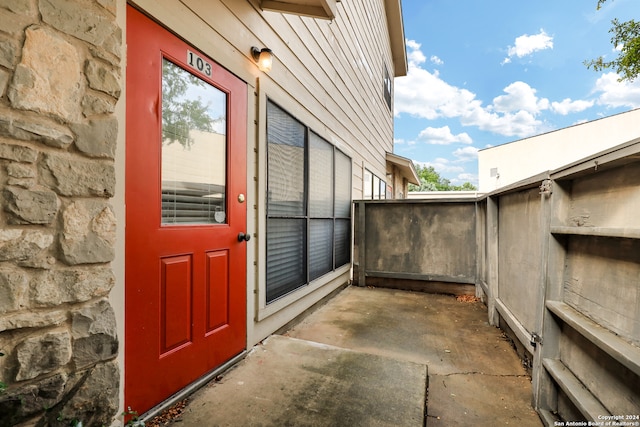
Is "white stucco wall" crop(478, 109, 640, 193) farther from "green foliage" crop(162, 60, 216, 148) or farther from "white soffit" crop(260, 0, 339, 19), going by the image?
"green foliage" crop(162, 60, 216, 148)

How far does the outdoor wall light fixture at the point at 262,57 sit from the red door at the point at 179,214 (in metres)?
0.34

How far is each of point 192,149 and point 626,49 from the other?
32.4ft

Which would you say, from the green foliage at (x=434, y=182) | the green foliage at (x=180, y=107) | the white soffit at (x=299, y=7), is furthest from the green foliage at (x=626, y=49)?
the green foliage at (x=434, y=182)

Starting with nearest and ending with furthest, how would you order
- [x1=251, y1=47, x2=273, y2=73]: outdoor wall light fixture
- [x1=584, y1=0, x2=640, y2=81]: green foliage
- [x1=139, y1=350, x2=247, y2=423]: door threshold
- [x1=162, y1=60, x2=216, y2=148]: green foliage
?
1. [x1=139, y1=350, x2=247, y2=423]: door threshold
2. [x1=162, y1=60, x2=216, y2=148]: green foliage
3. [x1=251, y1=47, x2=273, y2=73]: outdoor wall light fixture
4. [x1=584, y1=0, x2=640, y2=81]: green foliage

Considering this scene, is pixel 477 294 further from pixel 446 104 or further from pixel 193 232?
pixel 446 104

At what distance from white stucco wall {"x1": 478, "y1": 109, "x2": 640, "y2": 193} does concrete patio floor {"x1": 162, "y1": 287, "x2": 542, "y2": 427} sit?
1314 centimetres

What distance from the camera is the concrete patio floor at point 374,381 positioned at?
5.38 ft

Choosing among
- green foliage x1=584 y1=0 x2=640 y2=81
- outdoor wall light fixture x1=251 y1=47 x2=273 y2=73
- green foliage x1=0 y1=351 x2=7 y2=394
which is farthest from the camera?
green foliage x1=584 y1=0 x2=640 y2=81

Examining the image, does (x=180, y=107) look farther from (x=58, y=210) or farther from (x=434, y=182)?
(x=434, y=182)

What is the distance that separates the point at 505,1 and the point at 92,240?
43.1m

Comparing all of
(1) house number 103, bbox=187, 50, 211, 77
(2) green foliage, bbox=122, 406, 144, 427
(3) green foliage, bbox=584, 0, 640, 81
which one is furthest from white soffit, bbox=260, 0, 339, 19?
(3) green foliage, bbox=584, 0, 640, 81

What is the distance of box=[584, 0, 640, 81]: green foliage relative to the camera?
672cm

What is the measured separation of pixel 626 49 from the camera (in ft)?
22.7

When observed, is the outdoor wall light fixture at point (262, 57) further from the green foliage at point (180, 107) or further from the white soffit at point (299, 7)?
the green foliage at point (180, 107)
